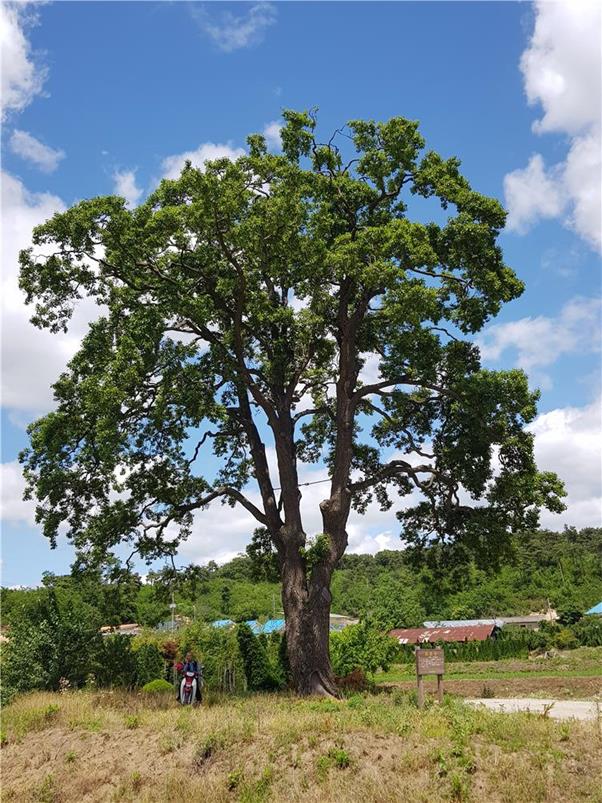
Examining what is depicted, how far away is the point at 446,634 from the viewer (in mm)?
59656

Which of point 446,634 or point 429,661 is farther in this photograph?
point 446,634

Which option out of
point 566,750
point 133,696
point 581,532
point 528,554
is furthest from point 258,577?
point 581,532

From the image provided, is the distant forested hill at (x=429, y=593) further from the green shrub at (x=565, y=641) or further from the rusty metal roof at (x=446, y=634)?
the green shrub at (x=565, y=641)

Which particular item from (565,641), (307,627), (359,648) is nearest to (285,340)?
(307,627)

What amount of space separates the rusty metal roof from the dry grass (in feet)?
152

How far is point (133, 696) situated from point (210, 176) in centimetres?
1229

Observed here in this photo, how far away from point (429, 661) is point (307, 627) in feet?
13.1

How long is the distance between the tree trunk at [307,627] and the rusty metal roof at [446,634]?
41252 mm

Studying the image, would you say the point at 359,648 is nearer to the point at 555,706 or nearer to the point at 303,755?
the point at 555,706

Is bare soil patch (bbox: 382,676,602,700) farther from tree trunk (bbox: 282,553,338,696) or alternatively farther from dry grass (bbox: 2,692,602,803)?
dry grass (bbox: 2,692,602,803)

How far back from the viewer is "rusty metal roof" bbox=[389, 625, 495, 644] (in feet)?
190

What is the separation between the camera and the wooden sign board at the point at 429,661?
Result: 1473cm

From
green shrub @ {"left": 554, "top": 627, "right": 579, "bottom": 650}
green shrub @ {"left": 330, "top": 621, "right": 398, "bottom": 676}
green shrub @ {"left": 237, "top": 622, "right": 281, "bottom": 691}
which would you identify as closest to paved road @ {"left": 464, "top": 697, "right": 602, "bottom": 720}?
green shrub @ {"left": 237, "top": 622, "right": 281, "bottom": 691}

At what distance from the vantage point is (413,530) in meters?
22.5
